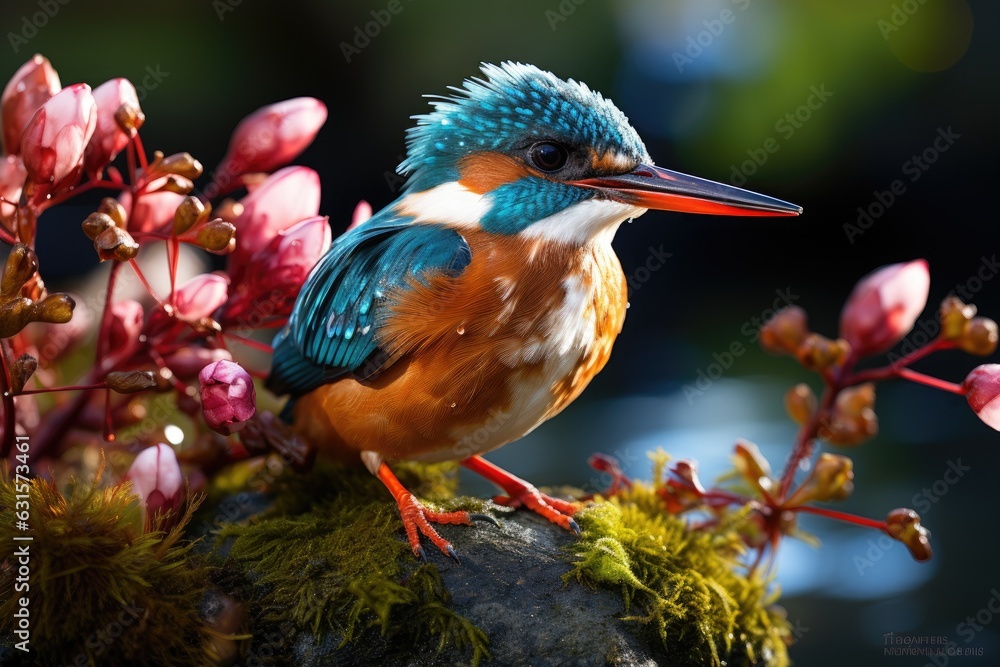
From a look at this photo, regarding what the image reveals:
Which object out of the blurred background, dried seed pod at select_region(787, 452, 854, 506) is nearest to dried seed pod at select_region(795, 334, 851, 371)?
dried seed pod at select_region(787, 452, 854, 506)

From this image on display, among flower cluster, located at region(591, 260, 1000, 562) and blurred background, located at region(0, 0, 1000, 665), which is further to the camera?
blurred background, located at region(0, 0, 1000, 665)

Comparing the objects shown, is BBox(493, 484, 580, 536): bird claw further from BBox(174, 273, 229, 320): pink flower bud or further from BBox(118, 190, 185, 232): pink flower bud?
BBox(118, 190, 185, 232): pink flower bud

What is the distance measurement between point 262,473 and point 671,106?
273 centimetres

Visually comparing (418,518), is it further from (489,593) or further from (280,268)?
(280,268)

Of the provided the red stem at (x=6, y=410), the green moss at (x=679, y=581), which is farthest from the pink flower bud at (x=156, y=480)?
the green moss at (x=679, y=581)

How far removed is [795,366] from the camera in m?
3.16

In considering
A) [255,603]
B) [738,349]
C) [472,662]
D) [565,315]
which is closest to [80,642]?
[255,603]

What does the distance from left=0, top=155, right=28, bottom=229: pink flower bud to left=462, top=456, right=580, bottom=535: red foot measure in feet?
2.33

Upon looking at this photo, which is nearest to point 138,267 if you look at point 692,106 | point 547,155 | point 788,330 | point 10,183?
point 10,183

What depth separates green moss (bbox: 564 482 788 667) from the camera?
3.79 feet

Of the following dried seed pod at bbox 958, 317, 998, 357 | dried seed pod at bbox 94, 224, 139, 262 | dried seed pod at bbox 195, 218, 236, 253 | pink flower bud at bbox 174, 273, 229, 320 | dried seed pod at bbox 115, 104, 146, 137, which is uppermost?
dried seed pod at bbox 958, 317, 998, 357

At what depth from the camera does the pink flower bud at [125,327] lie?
4.28ft

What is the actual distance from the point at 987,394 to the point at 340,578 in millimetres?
853

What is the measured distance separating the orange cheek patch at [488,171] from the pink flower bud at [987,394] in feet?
2.09
